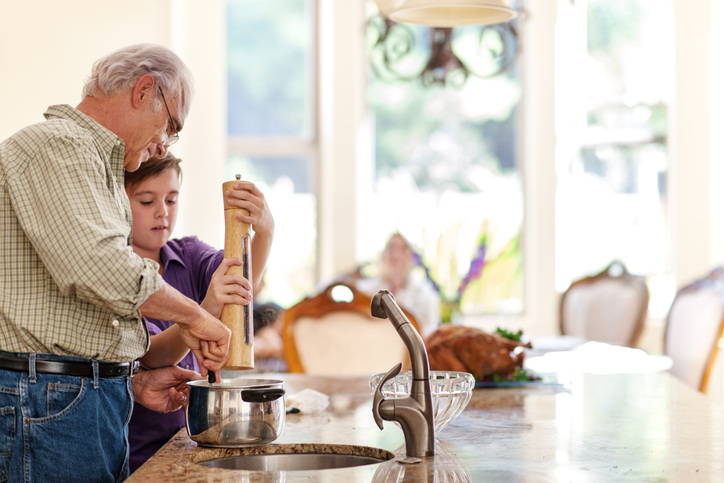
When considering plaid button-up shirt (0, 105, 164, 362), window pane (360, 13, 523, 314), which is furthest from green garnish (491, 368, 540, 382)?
window pane (360, 13, 523, 314)

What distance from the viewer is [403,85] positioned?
5.71 m

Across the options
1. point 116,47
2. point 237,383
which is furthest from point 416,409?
point 116,47

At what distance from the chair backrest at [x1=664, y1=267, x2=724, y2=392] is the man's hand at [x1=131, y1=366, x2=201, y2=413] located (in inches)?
100.0

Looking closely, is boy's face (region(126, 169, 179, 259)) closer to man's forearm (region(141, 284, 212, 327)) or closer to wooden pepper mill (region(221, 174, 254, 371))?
wooden pepper mill (region(221, 174, 254, 371))

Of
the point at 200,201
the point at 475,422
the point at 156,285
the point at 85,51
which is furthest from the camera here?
the point at 200,201

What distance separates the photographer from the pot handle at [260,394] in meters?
1.43

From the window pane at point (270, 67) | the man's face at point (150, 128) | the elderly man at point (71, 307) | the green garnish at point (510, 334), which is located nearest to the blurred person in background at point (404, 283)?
the window pane at point (270, 67)

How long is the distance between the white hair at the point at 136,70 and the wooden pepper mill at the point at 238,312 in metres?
0.22

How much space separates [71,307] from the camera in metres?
1.43

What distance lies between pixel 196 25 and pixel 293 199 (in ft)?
4.02

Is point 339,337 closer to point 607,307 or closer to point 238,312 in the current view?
point 238,312

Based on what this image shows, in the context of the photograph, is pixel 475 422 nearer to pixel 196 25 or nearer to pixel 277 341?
pixel 277 341

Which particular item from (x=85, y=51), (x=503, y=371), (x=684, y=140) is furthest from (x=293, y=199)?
(x=503, y=371)

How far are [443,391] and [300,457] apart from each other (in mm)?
287
